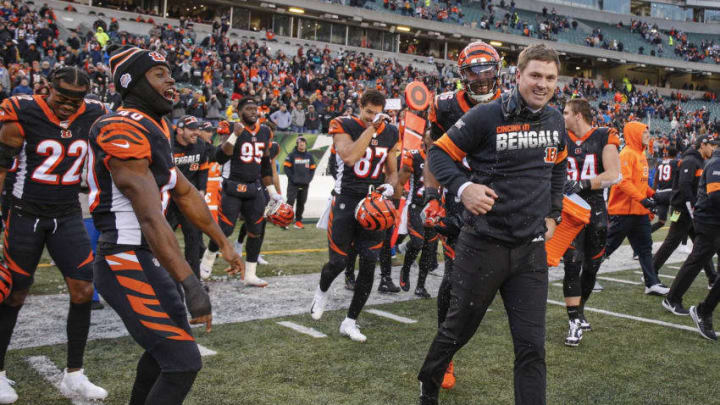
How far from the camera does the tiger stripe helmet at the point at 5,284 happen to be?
380cm

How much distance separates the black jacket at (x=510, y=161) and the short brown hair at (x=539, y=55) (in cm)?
19

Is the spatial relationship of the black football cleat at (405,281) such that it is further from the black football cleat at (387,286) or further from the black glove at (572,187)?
the black glove at (572,187)

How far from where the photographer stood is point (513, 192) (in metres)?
3.22

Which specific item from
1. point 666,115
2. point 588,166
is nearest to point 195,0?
point 666,115

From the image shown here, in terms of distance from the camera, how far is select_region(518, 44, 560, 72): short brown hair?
320 centimetres

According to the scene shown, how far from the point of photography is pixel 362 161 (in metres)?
5.69

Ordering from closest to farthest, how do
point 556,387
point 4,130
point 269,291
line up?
1. point 4,130
2. point 556,387
3. point 269,291

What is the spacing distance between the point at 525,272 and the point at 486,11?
5102 centimetres

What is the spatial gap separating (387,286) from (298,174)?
6443 millimetres

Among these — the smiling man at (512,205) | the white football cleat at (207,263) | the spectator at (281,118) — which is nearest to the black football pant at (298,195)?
the spectator at (281,118)

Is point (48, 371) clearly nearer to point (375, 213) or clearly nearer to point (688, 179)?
point (375, 213)

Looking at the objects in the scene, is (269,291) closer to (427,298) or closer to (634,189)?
(427,298)

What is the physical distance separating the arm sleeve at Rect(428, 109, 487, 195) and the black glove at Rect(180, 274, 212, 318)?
4.83 feet

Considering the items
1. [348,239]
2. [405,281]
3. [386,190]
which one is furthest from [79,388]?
→ [405,281]
